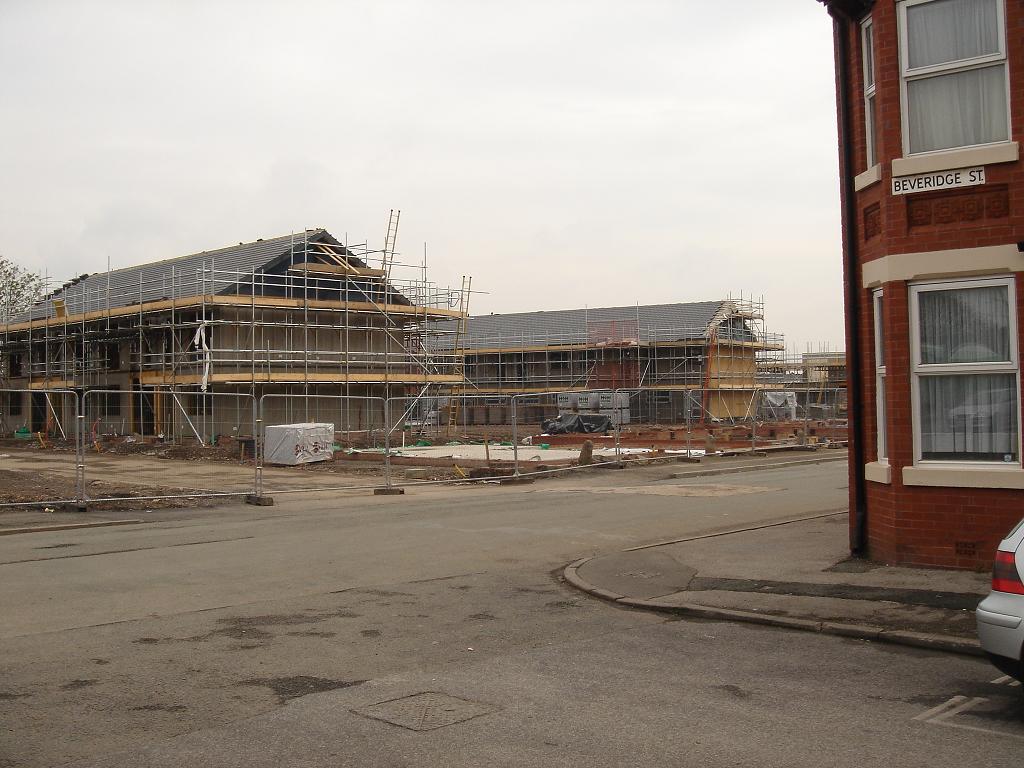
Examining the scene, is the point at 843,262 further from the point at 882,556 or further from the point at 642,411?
the point at 642,411

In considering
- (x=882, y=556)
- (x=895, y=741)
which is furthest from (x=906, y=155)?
(x=895, y=741)

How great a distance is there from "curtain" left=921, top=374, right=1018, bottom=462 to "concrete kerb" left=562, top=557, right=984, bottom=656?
308cm

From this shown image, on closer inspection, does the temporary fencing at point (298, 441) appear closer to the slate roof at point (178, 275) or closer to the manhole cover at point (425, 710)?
the slate roof at point (178, 275)

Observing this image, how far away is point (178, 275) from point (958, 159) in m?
44.3

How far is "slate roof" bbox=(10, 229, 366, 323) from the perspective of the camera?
46.7 meters

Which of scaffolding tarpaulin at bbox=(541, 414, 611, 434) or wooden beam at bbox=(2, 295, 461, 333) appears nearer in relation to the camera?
wooden beam at bbox=(2, 295, 461, 333)

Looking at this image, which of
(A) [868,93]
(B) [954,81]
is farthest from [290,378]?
(B) [954,81]

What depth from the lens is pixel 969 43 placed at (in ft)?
35.2

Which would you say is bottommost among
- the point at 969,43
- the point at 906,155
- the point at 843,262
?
the point at 843,262

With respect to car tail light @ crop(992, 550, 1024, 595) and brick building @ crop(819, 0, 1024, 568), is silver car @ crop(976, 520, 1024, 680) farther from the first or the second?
brick building @ crop(819, 0, 1024, 568)

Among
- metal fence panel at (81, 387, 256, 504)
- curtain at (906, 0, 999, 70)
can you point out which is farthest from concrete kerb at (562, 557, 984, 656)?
metal fence panel at (81, 387, 256, 504)

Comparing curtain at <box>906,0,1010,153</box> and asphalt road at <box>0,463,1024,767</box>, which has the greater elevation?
curtain at <box>906,0,1010,153</box>

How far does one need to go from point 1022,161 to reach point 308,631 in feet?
27.2

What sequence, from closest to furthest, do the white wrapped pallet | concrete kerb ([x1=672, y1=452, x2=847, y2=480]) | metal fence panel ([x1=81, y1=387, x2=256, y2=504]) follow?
metal fence panel ([x1=81, y1=387, x2=256, y2=504]), concrete kerb ([x1=672, y1=452, x2=847, y2=480]), the white wrapped pallet
